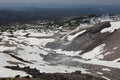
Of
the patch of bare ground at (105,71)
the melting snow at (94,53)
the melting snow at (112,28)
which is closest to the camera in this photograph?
the patch of bare ground at (105,71)

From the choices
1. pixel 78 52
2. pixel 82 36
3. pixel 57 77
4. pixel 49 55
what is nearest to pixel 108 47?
pixel 78 52

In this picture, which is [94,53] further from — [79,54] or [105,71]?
[105,71]

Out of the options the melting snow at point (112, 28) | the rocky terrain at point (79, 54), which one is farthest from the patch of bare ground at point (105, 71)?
the melting snow at point (112, 28)

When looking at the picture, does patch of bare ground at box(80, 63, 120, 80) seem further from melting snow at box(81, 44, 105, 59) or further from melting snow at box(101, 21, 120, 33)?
melting snow at box(101, 21, 120, 33)

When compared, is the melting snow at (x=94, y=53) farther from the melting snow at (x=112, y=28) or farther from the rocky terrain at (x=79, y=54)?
the melting snow at (x=112, y=28)

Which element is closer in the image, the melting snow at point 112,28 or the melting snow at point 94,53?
the melting snow at point 94,53

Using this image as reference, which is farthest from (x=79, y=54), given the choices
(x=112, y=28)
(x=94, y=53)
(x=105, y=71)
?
(x=105, y=71)

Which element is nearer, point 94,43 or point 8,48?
point 8,48

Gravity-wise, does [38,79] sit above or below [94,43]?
below

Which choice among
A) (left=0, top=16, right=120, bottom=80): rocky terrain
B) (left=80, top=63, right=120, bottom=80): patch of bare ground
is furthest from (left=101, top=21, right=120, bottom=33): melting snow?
(left=80, top=63, right=120, bottom=80): patch of bare ground

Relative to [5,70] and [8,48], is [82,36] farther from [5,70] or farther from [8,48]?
[5,70]

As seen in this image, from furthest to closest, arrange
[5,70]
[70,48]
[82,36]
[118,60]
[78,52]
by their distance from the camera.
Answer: [82,36] → [70,48] → [78,52] → [118,60] → [5,70]
